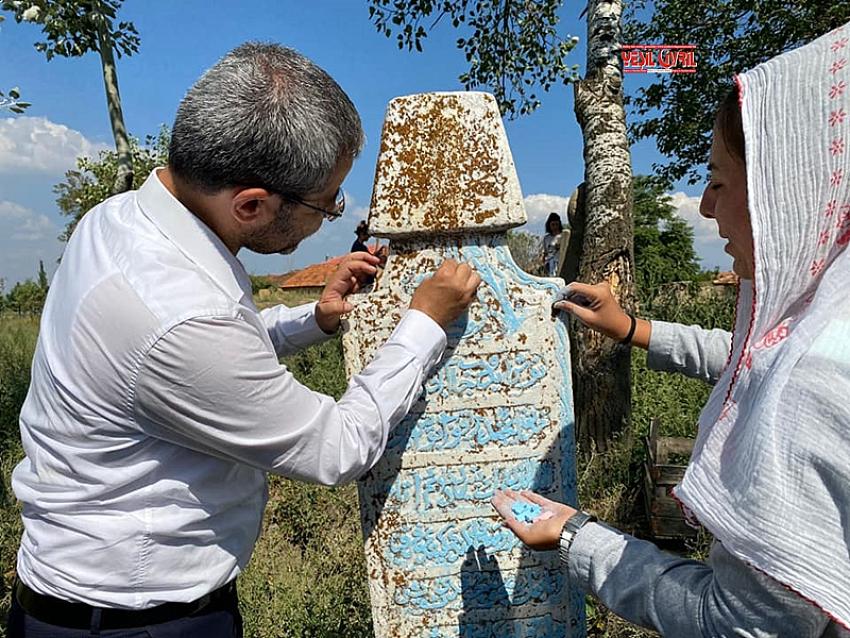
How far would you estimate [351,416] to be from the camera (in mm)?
1394

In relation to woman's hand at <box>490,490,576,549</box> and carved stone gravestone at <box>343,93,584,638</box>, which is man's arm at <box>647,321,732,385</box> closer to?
carved stone gravestone at <box>343,93,584,638</box>

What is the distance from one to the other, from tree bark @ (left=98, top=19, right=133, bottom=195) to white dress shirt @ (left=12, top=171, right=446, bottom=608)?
376 cm

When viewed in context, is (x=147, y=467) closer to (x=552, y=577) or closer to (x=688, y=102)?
(x=552, y=577)

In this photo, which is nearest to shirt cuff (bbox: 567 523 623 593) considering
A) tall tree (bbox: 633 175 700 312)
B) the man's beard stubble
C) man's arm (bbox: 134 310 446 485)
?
man's arm (bbox: 134 310 446 485)

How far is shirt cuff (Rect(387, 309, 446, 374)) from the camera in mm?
1541

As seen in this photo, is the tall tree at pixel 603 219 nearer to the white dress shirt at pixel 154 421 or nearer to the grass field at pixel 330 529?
the grass field at pixel 330 529

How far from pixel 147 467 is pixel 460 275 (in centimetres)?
86

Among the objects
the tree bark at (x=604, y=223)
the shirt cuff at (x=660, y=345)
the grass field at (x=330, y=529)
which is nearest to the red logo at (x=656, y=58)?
the tree bark at (x=604, y=223)

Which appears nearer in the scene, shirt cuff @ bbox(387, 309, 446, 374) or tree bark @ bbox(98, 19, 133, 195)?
shirt cuff @ bbox(387, 309, 446, 374)

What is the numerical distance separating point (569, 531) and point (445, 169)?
92cm

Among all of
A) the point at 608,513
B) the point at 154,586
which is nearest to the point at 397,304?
the point at 154,586

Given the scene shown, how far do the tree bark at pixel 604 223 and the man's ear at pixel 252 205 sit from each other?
311cm

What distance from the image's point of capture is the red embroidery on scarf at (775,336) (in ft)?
3.32

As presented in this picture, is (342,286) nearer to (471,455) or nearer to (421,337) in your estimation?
(421,337)
